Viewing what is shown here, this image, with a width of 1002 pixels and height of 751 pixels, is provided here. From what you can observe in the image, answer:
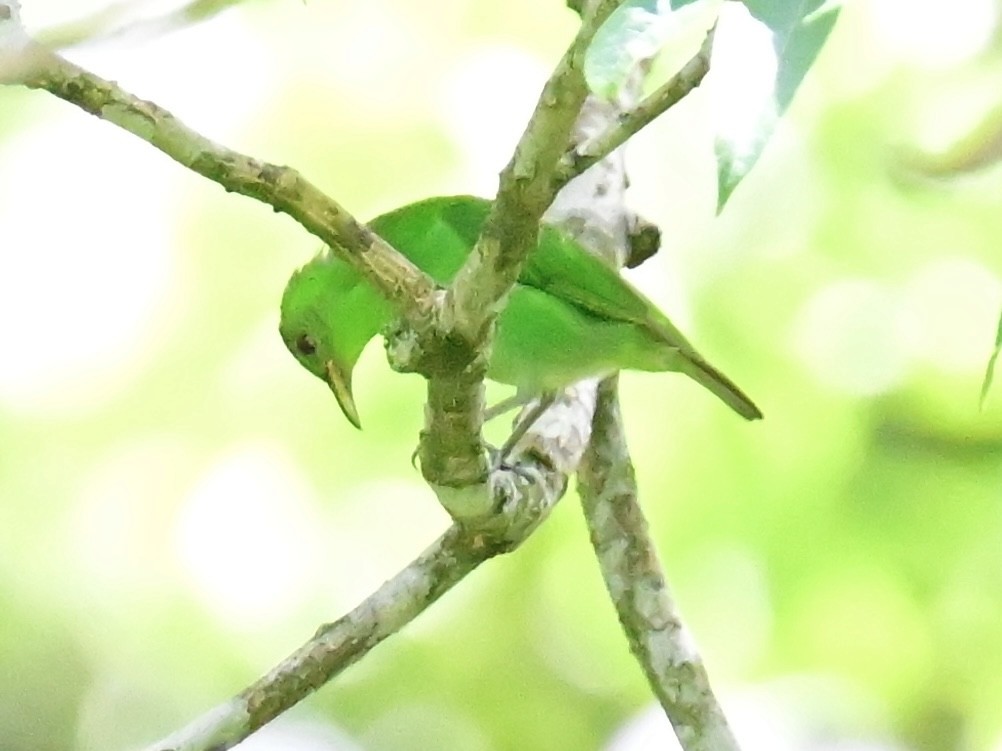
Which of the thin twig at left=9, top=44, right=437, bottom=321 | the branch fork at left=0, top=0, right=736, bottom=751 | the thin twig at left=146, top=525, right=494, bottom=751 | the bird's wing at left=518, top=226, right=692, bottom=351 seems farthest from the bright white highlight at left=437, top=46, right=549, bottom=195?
the thin twig at left=9, top=44, right=437, bottom=321

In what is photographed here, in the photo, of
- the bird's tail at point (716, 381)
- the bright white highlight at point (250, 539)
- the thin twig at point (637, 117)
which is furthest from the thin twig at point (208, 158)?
the bright white highlight at point (250, 539)

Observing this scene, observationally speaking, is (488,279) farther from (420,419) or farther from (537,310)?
(420,419)

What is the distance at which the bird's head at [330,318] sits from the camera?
120 centimetres

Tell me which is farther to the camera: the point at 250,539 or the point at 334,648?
the point at 250,539

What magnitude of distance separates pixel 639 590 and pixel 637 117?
0.74m

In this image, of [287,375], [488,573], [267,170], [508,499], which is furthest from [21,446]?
[267,170]

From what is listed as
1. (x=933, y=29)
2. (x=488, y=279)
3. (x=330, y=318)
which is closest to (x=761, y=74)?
(x=488, y=279)

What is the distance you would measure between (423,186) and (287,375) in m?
0.35

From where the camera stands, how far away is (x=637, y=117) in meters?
0.64

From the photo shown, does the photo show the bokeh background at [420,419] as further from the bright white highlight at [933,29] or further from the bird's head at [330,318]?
the bird's head at [330,318]

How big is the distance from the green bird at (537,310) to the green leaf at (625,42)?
2.13ft

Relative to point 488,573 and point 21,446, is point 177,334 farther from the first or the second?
point 488,573

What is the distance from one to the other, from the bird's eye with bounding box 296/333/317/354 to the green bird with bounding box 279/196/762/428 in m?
0.01

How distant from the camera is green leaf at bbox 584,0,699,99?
461mm
